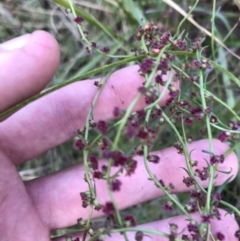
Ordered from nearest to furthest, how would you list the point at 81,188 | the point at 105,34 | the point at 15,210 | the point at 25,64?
the point at 25,64, the point at 15,210, the point at 81,188, the point at 105,34

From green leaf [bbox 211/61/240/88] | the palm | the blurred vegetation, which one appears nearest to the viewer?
green leaf [bbox 211/61/240/88]

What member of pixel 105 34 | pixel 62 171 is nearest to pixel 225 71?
pixel 62 171

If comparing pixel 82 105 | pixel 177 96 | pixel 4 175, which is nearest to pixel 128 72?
pixel 82 105

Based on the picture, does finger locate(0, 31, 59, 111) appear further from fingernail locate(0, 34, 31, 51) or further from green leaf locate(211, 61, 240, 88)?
green leaf locate(211, 61, 240, 88)

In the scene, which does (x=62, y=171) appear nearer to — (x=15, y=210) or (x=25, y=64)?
(x=15, y=210)

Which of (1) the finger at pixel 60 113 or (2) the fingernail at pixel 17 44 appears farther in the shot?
(1) the finger at pixel 60 113

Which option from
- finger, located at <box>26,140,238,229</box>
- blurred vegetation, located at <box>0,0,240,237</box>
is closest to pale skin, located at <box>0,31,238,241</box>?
finger, located at <box>26,140,238,229</box>

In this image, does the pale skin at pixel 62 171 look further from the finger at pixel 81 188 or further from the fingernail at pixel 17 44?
the fingernail at pixel 17 44

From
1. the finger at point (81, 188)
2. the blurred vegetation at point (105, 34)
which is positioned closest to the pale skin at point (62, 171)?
the finger at point (81, 188)
